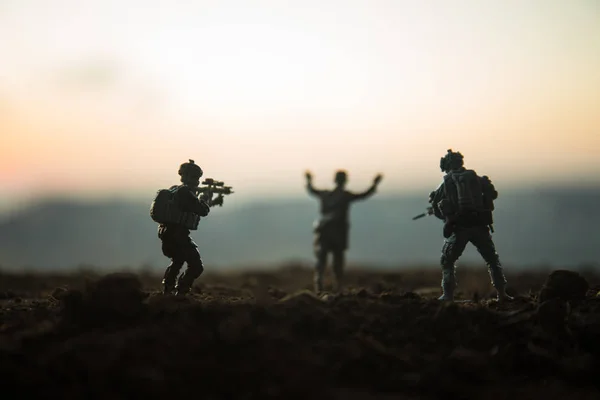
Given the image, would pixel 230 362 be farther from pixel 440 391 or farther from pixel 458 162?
pixel 458 162

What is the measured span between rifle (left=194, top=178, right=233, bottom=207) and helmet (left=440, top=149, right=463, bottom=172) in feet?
12.8

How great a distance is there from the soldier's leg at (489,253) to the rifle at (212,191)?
443 cm

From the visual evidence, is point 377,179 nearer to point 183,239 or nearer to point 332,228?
point 332,228

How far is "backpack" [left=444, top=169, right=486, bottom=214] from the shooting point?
32.7 ft

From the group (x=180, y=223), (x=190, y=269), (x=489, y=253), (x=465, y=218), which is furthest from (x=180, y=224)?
(x=489, y=253)

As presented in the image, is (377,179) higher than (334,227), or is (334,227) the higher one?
(377,179)

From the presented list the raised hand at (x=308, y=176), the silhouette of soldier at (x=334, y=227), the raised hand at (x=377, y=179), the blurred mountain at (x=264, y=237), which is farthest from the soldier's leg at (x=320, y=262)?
the blurred mountain at (x=264, y=237)

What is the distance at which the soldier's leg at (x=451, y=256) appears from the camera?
33.3ft

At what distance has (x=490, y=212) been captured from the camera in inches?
404

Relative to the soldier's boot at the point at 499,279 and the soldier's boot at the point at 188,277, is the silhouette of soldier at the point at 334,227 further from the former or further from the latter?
the soldier's boot at the point at 188,277

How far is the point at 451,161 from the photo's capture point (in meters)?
10.5

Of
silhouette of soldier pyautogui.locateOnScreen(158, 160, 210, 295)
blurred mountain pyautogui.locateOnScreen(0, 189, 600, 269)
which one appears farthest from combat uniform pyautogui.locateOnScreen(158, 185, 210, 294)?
blurred mountain pyautogui.locateOnScreen(0, 189, 600, 269)

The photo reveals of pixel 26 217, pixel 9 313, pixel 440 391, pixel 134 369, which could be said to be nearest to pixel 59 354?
pixel 134 369

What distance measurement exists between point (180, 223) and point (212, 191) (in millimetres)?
1079
